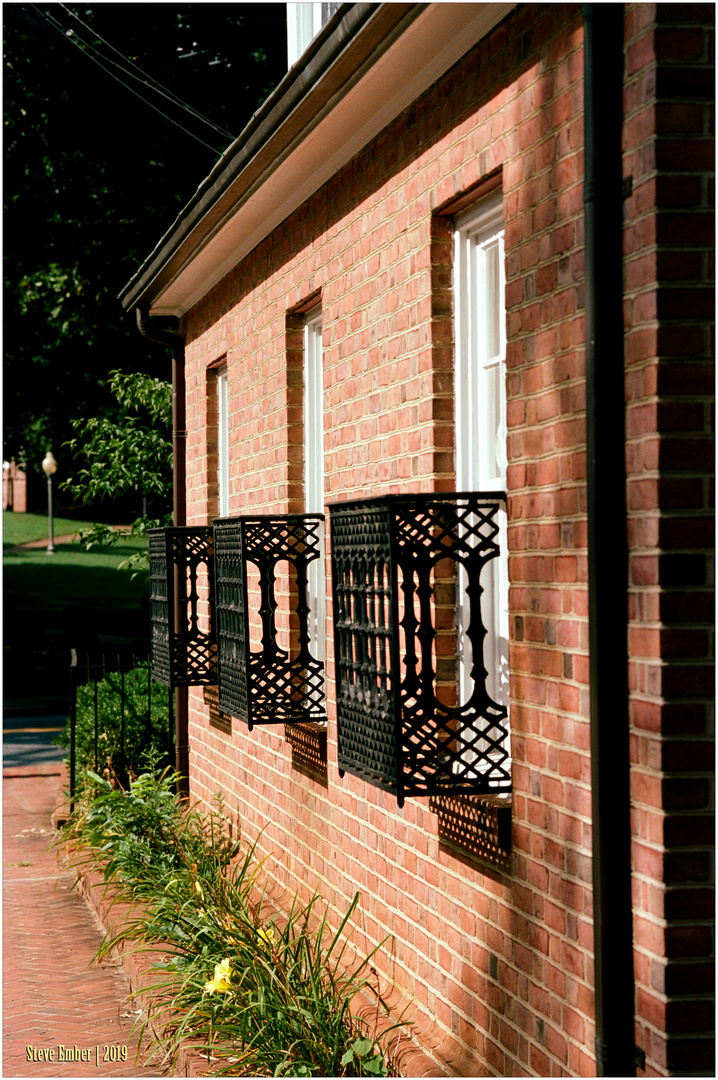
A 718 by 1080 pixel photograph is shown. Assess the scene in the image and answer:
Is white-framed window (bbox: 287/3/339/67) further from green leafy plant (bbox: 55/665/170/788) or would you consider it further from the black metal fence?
green leafy plant (bbox: 55/665/170/788)

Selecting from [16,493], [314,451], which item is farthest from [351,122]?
[16,493]

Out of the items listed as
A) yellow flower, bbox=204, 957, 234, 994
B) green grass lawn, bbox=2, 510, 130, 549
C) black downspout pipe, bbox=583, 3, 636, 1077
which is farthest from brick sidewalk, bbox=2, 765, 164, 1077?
green grass lawn, bbox=2, 510, 130, 549

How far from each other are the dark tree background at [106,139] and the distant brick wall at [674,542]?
15880 millimetres

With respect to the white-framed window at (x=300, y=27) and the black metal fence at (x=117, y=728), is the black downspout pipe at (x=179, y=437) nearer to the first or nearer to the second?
the black metal fence at (x=117, y=728)

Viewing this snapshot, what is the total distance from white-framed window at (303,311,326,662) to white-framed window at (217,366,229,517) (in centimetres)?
A: 229

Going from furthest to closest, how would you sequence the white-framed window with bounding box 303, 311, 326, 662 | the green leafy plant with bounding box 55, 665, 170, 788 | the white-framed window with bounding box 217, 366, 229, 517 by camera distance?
the green leafy plant with bounding box 55, 665, 170, 788
the white-framed window with bounding box 217, 366, 229, 517
the white-framed window with bounding box 303, 311, 326, 662

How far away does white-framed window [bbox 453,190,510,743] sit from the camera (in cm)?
453

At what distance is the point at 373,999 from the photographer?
541cm

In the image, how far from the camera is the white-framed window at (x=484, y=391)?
178 inches

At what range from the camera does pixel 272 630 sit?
265 inches

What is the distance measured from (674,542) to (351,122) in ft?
10.2

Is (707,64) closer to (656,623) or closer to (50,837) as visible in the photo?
(656,623)

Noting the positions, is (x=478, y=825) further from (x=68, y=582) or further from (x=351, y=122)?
(x=68, y=582)

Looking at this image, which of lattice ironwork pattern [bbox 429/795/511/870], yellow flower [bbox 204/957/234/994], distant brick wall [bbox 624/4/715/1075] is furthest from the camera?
yellow flower [bbox 204/957/234/994]
